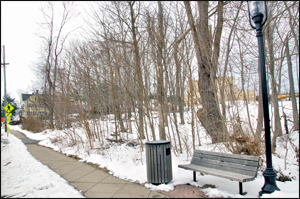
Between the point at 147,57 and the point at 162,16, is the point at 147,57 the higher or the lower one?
the lower one

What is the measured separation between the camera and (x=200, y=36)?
6574 millimetres

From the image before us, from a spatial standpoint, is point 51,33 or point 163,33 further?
point 51,33

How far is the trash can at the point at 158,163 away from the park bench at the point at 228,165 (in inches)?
20.0

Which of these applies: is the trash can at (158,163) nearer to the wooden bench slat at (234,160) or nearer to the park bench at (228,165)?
the park bench at (228,165)

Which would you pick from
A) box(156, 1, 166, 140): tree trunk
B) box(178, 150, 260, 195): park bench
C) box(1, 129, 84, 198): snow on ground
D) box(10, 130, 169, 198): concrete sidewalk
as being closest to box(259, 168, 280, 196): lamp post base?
box(178, 150, 260, 195): park bench

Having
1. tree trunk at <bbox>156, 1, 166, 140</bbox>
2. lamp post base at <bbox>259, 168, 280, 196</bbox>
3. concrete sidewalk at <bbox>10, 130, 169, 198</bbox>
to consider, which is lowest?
concrete sidewalk at <bbox>10, 130, 169, 198</bbox>

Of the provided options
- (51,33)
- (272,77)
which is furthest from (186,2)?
(51,33)

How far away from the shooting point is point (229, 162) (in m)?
4.47

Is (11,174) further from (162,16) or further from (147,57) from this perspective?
(162,16)

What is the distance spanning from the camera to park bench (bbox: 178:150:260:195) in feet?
12.7

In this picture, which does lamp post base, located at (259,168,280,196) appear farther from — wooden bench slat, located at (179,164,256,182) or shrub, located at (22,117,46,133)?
shrub, located at (22,117,46,133)

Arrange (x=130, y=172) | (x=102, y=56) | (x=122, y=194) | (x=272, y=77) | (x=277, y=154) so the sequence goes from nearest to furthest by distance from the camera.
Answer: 1. (x=122, y=194)
2. (x=130, y=172)
3. (x=277, y=154)
4. (x=272, y=77)
5. (x=102, y=56)

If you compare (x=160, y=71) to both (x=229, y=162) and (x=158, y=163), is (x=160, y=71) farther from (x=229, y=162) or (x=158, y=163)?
(x=229, y=162)

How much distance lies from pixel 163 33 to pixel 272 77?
157 inches
